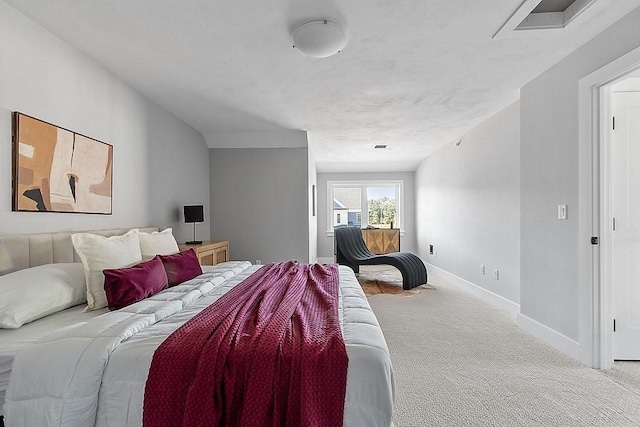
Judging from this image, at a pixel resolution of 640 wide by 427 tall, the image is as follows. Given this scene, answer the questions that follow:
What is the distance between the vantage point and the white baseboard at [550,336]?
2.71m

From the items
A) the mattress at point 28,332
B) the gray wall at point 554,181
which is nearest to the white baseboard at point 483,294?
the gray wall at point 554,181

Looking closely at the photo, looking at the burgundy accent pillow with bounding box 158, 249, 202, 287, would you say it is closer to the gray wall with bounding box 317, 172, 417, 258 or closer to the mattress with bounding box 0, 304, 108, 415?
the mattress with bounding box 0, 304, 108, 415

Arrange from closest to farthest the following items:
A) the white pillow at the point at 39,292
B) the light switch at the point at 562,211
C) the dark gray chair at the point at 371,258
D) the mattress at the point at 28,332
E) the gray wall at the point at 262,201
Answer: the mattress at the point at 28,332, the white pillow at the point at 39,292, the light switch at the point at 562,211, the dark gray chair at the point at 371,258, the gray wall at the point at 262,201

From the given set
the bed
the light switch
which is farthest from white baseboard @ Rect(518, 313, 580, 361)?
the bed

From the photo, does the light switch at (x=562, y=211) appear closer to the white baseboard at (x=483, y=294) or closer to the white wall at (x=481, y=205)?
the white wall at (x=481, y=205)

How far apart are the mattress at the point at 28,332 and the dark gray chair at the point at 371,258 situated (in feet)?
13.6

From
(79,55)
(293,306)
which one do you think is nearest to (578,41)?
(293,306)

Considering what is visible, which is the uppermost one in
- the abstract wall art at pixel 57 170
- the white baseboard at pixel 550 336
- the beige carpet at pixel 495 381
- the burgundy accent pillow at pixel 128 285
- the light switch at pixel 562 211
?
the abstract wall art at pixel 57 170

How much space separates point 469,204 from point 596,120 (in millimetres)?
2667

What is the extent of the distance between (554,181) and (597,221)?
20.5 inches

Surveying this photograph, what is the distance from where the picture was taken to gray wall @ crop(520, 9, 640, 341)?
261 cm

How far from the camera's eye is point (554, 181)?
2926 mm

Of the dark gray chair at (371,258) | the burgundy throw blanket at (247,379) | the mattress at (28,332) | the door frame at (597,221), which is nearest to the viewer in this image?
the burgundy throw blanket at (247,379)

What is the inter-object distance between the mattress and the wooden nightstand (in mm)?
1893
